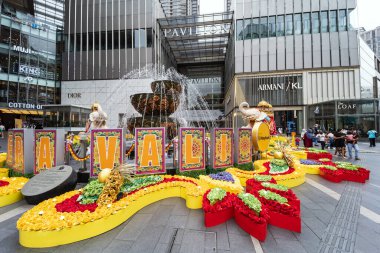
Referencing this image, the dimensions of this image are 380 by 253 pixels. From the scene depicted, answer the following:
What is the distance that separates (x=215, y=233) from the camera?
3342mm

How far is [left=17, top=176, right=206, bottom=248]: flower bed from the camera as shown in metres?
2.95

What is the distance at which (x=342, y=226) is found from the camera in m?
3.60

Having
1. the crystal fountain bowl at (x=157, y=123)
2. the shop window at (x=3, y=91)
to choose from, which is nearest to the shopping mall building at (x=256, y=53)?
the shop window at (x=3, y=91)

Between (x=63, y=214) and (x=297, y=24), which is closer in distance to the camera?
(x=63, y=214)

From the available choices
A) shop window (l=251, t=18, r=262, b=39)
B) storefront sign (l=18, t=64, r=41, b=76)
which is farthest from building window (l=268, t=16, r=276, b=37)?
storefront sign (l=18, t=64, r=41, b=76)

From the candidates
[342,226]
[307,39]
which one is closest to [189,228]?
[342,226]

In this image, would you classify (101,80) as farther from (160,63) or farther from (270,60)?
(270,60)

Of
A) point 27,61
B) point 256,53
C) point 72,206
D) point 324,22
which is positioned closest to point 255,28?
point 256,53

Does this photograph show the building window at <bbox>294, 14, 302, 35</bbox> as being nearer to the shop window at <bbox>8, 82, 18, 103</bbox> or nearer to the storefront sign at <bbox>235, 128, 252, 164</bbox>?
the storefront sign at <bbox>235, 128, 252, 164</bbox>

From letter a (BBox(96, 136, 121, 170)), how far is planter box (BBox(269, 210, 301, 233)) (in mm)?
4361

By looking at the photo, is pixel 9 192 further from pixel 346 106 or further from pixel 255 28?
pixel 255 28

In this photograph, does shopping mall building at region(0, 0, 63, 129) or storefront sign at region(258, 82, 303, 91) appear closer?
storefront sign at region(258, 82, 303, 91)

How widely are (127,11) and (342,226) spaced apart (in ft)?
104

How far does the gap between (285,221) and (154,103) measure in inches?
214
